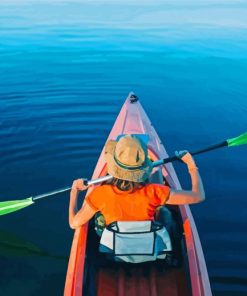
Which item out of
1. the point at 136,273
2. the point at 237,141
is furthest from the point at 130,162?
the point at 237,141

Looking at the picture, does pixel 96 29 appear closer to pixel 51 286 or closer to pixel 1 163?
pixel 1 163

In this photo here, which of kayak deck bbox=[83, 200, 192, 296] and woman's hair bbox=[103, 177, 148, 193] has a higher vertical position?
woman's hair bbox=[103, 177, 148, 193]

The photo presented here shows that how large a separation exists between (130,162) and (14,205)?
218 centimetres

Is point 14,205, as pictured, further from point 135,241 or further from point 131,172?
point 131,172

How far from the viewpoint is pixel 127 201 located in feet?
9.61

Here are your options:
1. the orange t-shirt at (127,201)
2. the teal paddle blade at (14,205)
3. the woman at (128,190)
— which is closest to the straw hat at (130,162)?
the woman at (128,190)

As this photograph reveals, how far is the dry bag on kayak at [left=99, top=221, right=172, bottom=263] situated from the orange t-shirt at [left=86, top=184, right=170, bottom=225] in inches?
3.1

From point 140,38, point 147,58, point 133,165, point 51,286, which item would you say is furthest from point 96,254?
point 140,38

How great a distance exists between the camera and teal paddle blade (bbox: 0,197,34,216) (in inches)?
175

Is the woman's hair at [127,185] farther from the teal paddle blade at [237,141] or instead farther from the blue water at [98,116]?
the teal paddle blade at [237,141]

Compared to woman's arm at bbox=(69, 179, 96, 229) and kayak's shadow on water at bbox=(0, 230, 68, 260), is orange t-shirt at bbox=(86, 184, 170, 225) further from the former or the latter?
kayak's shadow on water at bbox=(0, 230, 68, 260)

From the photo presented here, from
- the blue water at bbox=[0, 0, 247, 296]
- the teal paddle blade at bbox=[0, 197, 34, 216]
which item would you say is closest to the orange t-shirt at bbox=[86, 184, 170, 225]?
the blue water at bbox=[0, 0, 247, 296]

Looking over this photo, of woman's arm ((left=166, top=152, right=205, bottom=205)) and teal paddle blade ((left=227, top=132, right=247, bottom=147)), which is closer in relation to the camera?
woman's arm ((left=166, top=152, right=205, bottom=205))

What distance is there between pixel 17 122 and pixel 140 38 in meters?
9.01
